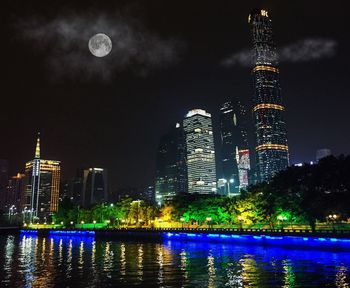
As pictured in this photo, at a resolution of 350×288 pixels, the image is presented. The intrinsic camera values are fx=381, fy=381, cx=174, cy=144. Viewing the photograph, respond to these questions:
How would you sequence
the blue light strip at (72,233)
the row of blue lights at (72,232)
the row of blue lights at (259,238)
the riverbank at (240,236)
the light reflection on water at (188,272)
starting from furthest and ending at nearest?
the row of blue lights at (72,232)
the blue light strip at (72,233)
the row of blue lights at (259,238)
the riverbank at (240,236)
the light reflection on water at (188,272)

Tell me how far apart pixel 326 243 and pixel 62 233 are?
110996 mm

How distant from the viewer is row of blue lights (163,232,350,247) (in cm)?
6522

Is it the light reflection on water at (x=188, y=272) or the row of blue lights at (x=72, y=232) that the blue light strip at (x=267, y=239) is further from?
the row of blue lights at (x=72, y=232)

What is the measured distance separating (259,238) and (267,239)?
211 centimetres

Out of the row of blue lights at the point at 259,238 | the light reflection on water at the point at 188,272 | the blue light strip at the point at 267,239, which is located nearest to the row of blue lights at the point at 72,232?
the blue light strip at the point at 267,239

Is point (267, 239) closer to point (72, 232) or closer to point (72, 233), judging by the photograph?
point (72, 233)

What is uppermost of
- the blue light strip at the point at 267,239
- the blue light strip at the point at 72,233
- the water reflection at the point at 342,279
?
the blue light strip at the point at 72,233

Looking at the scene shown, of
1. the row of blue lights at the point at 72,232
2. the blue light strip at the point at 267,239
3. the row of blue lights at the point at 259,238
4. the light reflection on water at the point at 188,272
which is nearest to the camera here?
the light reflection on water at the point at 188,272

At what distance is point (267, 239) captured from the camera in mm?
77250

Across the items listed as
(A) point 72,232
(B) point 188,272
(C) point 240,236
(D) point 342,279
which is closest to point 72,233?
(A) point 72,232

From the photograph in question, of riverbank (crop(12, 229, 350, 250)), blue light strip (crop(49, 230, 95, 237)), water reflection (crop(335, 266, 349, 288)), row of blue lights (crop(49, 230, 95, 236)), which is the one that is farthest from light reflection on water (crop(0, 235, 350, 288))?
row of blue lights (crop(49, 230, 95, 236))

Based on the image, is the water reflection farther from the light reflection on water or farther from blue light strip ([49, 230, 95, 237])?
blue light strip ([49, 230, 95, 237])

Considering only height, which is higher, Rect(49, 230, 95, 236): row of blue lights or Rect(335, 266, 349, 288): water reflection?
Rect(49, 230, 95, 236): row of blue lights

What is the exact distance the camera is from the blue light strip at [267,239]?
208 ft
